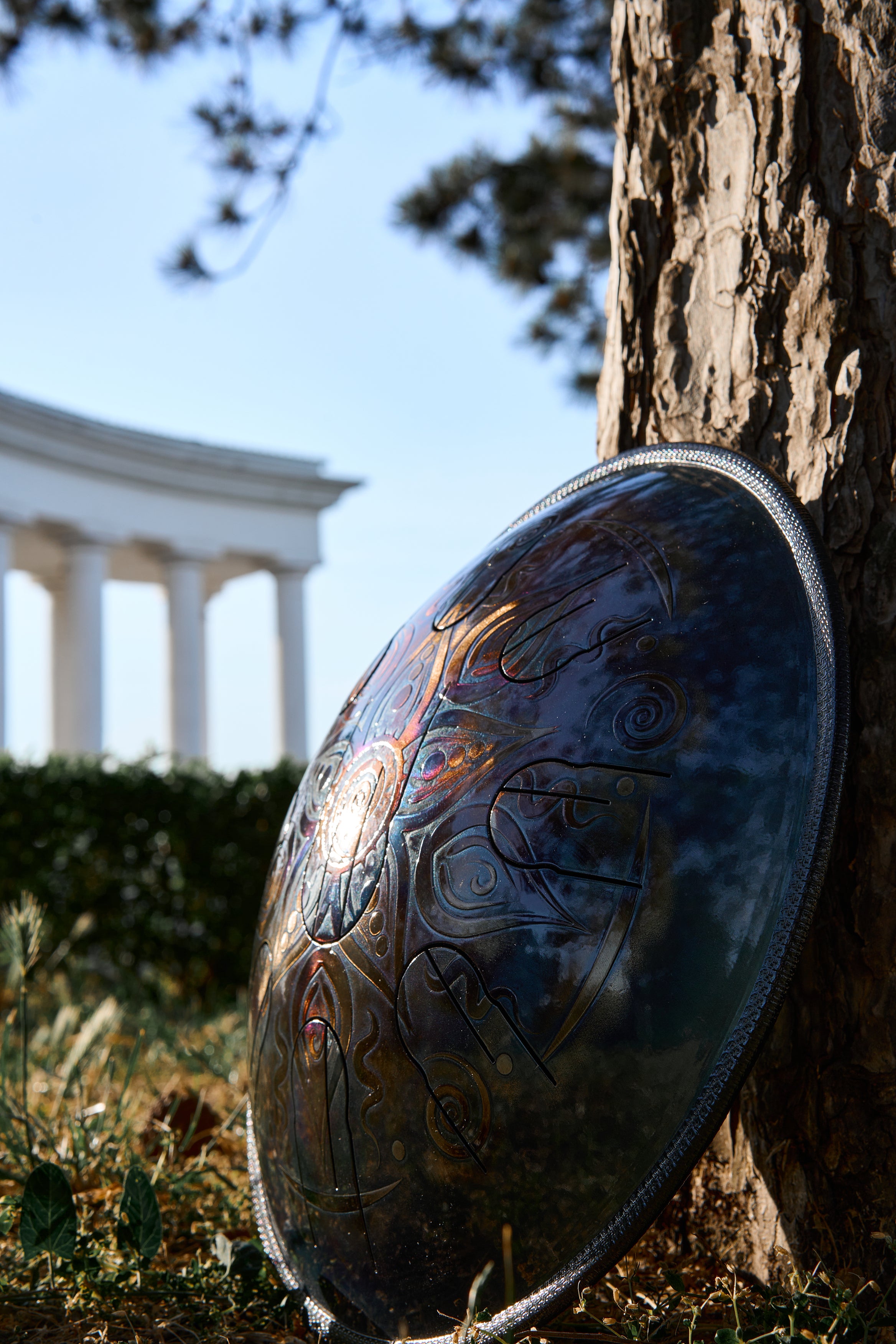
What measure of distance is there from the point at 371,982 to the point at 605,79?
8895 mm

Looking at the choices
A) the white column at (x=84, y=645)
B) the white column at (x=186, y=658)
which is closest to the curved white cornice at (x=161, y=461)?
the white column at (x=84, y=645)

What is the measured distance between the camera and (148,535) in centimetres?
2430

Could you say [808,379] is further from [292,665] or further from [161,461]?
[292,665]

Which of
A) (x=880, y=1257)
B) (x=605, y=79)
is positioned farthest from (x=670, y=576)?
(x=605, y=79)

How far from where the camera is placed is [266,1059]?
2.09m

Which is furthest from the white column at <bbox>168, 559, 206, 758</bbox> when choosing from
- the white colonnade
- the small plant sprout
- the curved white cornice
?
the small plant sprout

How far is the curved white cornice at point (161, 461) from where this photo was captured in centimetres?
2161

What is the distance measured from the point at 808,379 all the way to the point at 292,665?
24367 millimetres

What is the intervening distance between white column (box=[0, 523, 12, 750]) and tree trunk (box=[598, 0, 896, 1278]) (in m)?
19.8

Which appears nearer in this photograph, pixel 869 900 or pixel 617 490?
pixel 869 900

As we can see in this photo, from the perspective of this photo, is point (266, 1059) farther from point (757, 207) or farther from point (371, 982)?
point (757, 207)

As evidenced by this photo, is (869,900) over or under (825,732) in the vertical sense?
under

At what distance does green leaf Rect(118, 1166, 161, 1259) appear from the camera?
87.8 inches

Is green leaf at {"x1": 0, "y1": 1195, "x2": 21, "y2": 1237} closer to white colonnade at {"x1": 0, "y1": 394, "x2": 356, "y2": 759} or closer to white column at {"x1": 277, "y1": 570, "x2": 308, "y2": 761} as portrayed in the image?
white colonnade at {"x1": 0, "y1": 394, "x2": 356, "y2": 759}
